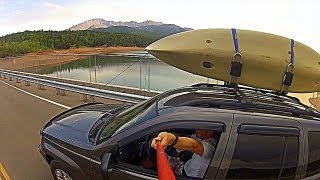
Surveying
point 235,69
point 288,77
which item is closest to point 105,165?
point 235,69

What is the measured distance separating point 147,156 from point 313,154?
4.95ft

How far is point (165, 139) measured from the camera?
2.80m

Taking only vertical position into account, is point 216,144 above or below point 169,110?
below

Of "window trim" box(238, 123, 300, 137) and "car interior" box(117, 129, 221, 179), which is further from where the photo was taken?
"car interior" box(117, 129, 221, 179)

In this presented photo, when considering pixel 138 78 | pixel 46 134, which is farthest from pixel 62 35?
pixel 46 134

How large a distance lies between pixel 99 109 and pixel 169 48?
1.40m

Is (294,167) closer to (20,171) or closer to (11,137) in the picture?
(20,171)

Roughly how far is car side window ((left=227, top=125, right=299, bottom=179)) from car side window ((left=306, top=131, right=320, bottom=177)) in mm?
134

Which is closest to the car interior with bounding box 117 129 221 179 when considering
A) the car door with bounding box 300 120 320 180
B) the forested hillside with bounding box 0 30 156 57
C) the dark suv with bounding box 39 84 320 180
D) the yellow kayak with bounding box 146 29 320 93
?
the dark suv with bounding box 39 84 320 180

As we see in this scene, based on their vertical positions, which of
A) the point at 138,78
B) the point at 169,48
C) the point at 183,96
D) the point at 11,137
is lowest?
the point at 11,137

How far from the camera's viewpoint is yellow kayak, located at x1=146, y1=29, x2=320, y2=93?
14.9 feet

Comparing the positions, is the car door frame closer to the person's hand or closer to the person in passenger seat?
the person in passenger seat

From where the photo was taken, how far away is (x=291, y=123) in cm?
292

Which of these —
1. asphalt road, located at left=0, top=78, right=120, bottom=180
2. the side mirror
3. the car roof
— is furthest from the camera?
asphalt road, located at left=0, top=78, right=120, bottom=180
